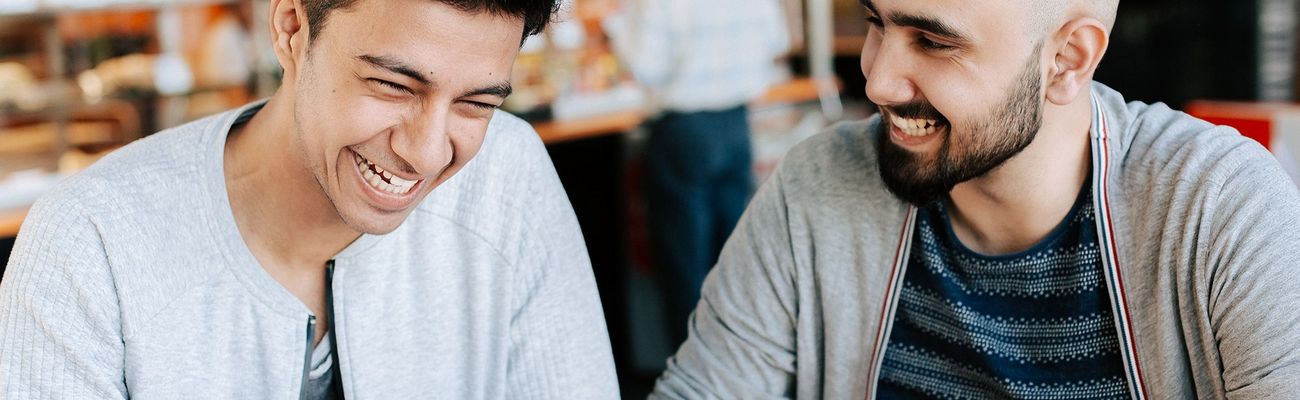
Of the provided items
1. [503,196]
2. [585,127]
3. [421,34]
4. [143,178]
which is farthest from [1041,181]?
→ [585,127]

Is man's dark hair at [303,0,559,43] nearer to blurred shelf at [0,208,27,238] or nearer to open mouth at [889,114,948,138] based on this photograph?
open mouth at [889,114,948,138]

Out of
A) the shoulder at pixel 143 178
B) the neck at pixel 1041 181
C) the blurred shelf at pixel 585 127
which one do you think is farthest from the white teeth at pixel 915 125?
the blurred shelf at pixel 585 127

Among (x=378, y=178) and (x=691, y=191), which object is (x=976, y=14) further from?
(x=691, y=191)

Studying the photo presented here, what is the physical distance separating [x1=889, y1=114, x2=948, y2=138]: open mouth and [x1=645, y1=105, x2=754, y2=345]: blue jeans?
2.34m

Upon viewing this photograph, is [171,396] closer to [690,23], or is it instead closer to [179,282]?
[179,282]

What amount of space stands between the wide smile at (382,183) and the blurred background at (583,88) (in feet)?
7.84

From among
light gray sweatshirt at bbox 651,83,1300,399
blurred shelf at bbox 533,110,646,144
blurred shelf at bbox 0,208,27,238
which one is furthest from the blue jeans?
light gray sweatshirt at bbox 651,83,1300,399

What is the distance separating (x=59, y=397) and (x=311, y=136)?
1.34 ft

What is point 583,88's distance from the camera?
195 inches

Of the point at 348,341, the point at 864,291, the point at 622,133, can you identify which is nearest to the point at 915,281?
the point at 864,291

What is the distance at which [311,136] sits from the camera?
1456 mm

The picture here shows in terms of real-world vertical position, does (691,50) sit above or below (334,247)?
above

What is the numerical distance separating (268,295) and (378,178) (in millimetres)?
237

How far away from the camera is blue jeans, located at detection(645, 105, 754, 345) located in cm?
394
